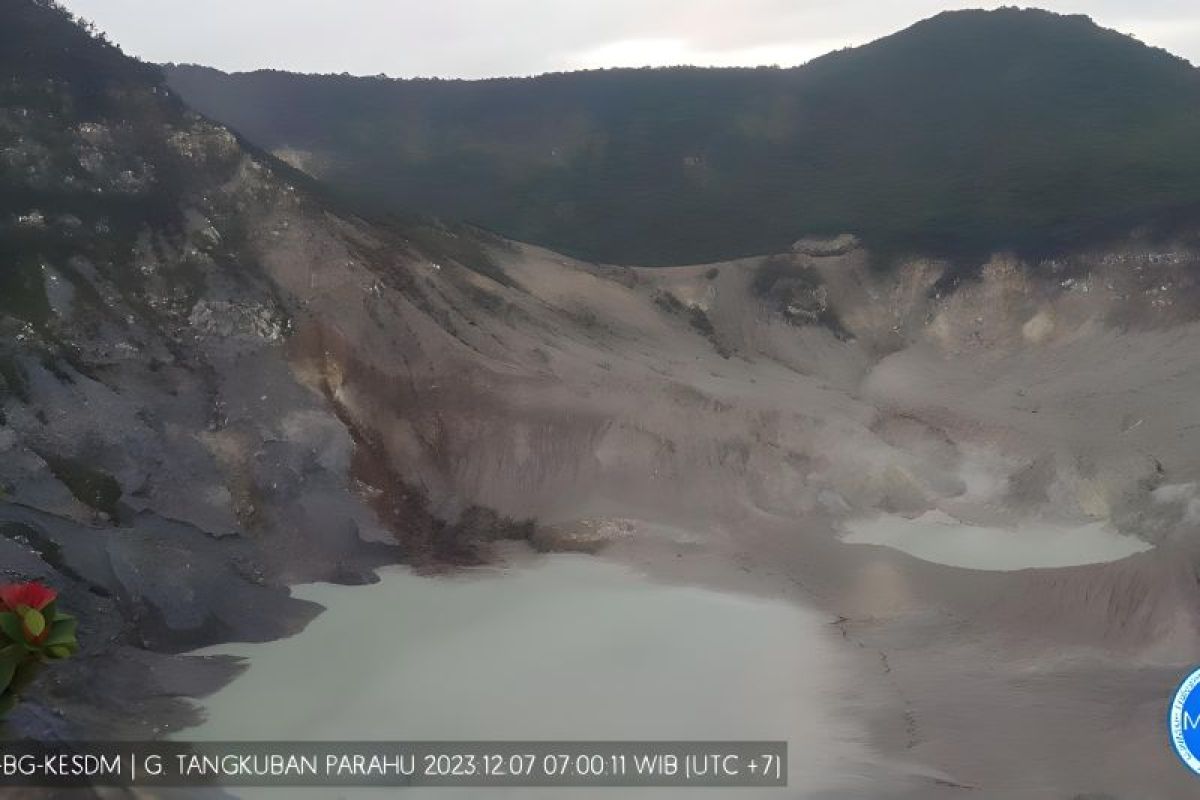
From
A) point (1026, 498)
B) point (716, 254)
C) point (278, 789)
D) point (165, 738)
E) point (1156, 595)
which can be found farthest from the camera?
point (716, 254)

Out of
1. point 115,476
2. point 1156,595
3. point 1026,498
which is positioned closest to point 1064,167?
point 1026,498

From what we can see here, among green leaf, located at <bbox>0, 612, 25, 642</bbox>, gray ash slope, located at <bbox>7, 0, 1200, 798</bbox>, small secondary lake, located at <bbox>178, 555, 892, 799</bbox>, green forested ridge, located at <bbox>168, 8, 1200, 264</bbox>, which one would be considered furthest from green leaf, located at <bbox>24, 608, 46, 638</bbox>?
green forested ridge, located at <bbox>168, 8, 1200, 264</bbox>

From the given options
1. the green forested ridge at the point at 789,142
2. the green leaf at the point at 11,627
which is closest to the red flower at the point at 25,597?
the green leaf at the point at 11,627

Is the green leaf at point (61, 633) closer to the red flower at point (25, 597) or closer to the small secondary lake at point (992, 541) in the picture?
the red flower at point (25, 597)

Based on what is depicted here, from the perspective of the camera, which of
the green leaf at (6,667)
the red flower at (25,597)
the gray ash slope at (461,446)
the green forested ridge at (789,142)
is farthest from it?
the green forested ridge at (789,142)

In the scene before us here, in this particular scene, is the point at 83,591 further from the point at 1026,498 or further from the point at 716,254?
the point at 716,254

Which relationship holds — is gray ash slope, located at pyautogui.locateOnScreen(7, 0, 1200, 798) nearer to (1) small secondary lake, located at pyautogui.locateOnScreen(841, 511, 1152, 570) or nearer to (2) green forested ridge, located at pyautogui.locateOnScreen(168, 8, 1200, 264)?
(1) small secondary lake, located at pyautogui.locateOnScreen(841, 511, 1152, 570)
